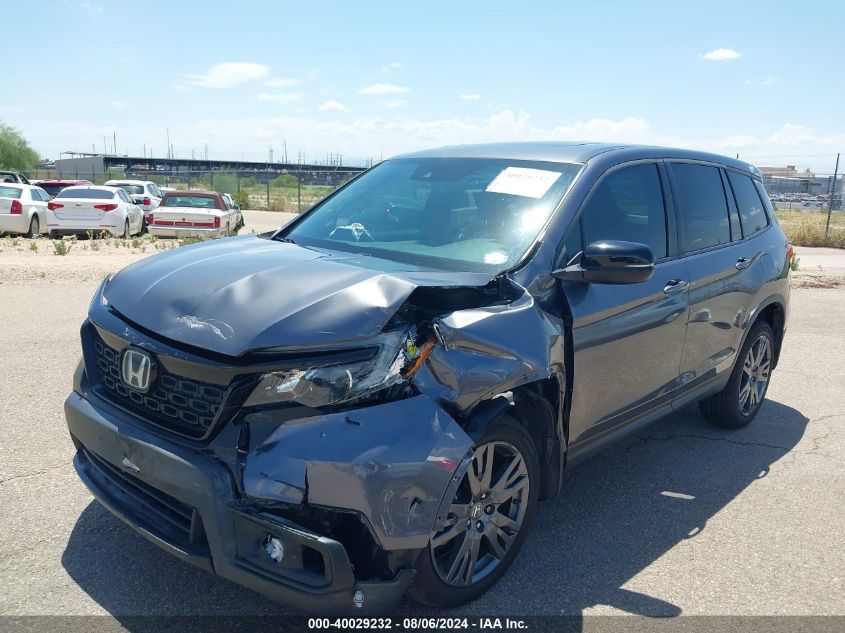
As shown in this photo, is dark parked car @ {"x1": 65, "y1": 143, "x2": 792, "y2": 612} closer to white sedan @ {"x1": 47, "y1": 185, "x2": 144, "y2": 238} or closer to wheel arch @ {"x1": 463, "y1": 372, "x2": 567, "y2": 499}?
wheel arch @ {"x1": 463, "y1": 372, "x2": 567, "y2": 499}

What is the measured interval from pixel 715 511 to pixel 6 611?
347cm

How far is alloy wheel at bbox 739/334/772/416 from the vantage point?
5465 mm

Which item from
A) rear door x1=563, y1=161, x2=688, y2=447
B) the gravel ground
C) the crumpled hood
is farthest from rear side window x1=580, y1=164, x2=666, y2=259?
the gravel ground

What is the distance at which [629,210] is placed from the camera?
406 cm

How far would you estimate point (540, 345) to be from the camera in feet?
10.4

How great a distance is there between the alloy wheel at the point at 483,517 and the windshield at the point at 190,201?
57.3 ft

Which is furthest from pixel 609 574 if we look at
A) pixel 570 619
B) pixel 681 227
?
pixel 681 227

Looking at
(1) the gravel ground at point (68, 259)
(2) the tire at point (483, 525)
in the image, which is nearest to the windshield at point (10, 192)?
(1) the gravel ground at point (68, 259)

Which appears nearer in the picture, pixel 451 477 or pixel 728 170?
pixel 451 477

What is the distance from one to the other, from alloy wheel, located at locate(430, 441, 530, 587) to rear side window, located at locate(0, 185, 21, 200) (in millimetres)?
18216

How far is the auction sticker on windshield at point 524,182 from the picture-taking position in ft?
12.4

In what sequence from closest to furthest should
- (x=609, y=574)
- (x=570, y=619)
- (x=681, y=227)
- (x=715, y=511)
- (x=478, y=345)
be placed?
(x=478, y=345)
(x=570, y=619)
(x=609, y=574)
(x=715, y=511)
(x=681, y=227)

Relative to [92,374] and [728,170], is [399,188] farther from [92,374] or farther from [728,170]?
[728,170]

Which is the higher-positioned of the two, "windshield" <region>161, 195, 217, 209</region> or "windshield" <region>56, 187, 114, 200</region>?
"windshield" <region>56, 187, 114, 200</region>
